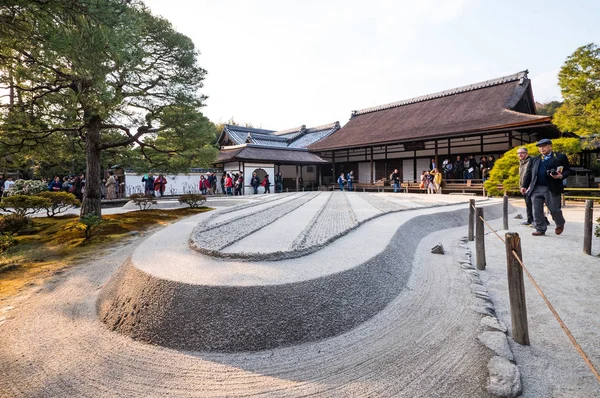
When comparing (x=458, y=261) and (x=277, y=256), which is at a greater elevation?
(x=277, y=256)

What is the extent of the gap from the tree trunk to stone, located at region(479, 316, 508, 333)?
8.80 metres

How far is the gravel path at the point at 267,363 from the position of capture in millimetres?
2055

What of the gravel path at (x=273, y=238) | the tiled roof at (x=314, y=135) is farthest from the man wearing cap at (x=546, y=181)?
the tiled roof at (x=314, y=135)

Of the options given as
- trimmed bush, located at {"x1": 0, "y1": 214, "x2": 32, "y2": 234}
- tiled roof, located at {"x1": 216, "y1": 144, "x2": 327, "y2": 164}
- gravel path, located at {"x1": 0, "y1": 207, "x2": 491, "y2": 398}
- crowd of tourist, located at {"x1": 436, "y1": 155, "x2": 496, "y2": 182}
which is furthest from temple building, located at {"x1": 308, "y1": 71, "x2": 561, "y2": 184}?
trimmed bush, located at {"x1": 0, "y1": 214, "x2": 32, "y2": 234}

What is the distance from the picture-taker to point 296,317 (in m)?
2.61

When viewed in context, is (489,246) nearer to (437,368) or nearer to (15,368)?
(437,368)

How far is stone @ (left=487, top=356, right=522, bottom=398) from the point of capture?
1947 millimetres

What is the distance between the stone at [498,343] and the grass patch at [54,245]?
539 centimetres

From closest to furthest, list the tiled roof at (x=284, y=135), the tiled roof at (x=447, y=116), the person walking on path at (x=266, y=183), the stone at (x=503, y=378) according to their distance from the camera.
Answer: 1. the stone at (x=503, y=378)
2. the tiled roof at (x=447, y=116)
3. the person walking on path at (x=266, y=183)
4. the tiled roof at (x=284, y=135)

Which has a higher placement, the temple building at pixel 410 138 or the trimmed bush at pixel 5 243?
the temple building at pixel 410 138

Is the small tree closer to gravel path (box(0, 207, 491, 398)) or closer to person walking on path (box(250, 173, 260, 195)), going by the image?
gravel path (box(0, 207, 491, 398))

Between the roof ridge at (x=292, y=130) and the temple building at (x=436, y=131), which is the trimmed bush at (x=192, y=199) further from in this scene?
the roof ridge at (x=292, y=130)

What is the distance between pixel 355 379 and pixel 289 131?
2906cm

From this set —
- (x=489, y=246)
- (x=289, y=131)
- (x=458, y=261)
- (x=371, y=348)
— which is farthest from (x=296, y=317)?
(x=289, y=131)
